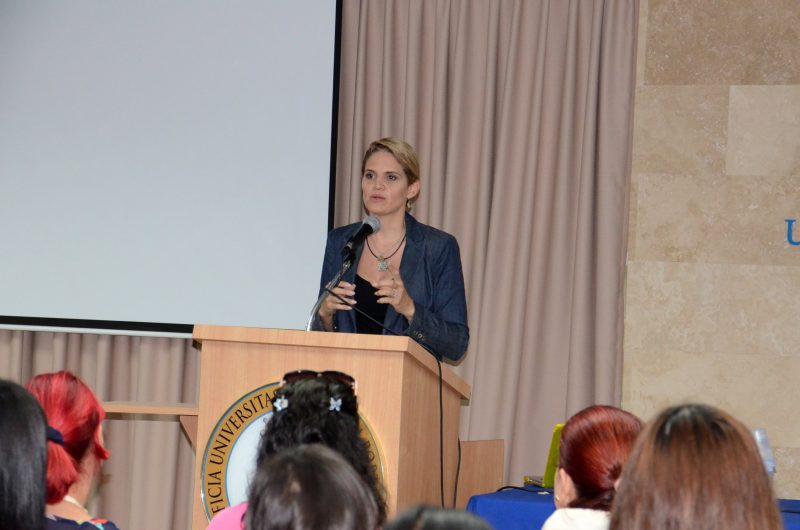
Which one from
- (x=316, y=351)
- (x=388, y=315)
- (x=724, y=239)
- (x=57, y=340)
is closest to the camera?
(x=316, y=351)

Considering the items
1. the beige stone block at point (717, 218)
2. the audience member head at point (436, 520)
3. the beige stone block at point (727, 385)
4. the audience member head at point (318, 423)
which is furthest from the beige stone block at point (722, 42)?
the audience member head at point (436, 520)

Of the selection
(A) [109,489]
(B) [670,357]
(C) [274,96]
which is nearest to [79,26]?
(C) [274,96]

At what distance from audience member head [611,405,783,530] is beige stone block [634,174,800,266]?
3.25 metres

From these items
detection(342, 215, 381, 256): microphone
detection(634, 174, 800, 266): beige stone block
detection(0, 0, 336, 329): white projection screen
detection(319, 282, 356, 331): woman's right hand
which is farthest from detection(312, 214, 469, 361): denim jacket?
detection(634, 174, 800, 266): beige stone block

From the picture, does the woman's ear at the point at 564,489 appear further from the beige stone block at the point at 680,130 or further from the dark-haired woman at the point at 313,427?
the beige stone block at the point at 680,130

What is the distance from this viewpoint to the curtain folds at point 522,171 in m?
4.50

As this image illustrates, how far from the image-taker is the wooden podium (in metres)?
2.42

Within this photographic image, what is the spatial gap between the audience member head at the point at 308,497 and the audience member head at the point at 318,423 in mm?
595

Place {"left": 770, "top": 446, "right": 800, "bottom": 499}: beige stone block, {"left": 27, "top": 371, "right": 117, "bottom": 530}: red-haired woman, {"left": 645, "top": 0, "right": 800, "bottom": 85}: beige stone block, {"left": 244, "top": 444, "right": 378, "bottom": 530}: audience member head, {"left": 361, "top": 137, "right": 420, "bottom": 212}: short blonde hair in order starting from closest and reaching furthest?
1. {"left": 244, "top": 444, "right": 378, "bottom": 530}: audience member head
2. {"left": 27, "top": 371, "right": 117, "bottom": 530}: red-haired woman
3. {"left": 361, "top": 137, "right": 420, "bottom": 212}: short blonde hair
4. {"left": 770, "top": 446, "right": 800, "bottom": 499}: beige stone block
5. {"left": 645, "top": 0, "right": 800, "bottom": 85}: beige stone block

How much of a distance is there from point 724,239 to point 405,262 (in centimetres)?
172

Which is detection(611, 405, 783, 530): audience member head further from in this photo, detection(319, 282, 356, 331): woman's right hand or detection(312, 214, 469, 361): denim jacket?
detection(312, 214, 469, 361): denim jacket

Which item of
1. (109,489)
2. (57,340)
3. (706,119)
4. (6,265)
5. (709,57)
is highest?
(709,57)

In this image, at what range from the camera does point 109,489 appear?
475 centimetres

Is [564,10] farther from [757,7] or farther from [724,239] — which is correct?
[724,239]
